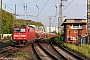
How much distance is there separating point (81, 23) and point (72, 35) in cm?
211

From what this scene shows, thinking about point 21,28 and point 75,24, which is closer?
point 21,28

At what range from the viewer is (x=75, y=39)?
29094mm

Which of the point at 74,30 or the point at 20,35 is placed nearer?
the point at 20,35

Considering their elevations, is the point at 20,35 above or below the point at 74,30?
below

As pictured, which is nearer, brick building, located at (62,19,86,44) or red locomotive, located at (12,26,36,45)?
red locomotive, located at (12,26,36,45)

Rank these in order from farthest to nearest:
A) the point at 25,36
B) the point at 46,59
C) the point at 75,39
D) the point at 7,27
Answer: the point at 7,27 < the point at 75,39 < the point at 25,36 < the point at 46,59

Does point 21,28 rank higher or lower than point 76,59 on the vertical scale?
higher

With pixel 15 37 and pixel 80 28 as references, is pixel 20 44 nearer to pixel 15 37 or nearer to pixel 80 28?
pixel 15 37

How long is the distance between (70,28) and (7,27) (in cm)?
3787

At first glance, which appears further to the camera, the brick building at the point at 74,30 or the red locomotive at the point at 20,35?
the brick building at the point at 74,30

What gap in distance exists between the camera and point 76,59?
14281 millimetres

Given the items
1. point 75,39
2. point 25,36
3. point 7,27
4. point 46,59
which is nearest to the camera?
point 46,59

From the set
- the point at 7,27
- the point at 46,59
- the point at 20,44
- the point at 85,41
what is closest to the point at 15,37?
the point at 20,44

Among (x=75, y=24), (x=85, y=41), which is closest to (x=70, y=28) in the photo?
(x=75, y=24)
